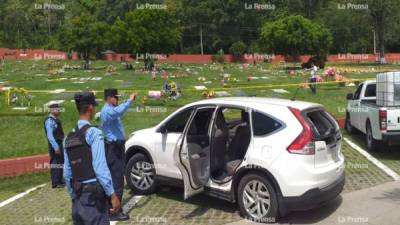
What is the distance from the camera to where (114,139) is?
741 centimetres

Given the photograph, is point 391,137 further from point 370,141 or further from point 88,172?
point 88,172

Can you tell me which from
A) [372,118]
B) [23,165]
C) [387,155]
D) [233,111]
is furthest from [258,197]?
[387,155]

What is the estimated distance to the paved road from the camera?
7.28m

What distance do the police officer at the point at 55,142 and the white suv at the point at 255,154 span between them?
207 centimetres

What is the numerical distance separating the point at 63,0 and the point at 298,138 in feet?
434

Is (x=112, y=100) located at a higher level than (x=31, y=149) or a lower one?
higher

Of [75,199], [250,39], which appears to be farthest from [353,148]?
[250,39]

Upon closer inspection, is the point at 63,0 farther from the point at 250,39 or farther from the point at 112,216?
the point at 112,216

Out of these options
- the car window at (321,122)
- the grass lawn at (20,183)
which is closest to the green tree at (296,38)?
the grass lawn at (20,183)

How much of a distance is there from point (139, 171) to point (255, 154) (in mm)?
2406

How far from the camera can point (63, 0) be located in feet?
430

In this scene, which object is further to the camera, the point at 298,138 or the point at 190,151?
the point at 190,151

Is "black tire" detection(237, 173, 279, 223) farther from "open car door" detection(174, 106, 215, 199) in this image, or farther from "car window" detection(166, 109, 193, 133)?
"car window" detection(166, 109, 193, 133)

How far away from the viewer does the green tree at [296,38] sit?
6594 cm
